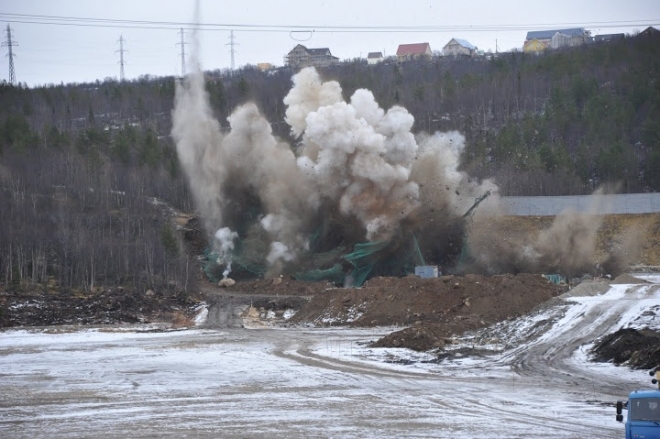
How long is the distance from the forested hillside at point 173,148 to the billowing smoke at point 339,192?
749 centimetres

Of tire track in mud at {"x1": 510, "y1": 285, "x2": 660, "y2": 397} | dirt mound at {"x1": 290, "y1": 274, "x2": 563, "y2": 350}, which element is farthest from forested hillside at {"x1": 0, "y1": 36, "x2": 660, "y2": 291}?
tire track in mud at {"x1": 510, "y1": 285, "x2": 660, "y2": 397}

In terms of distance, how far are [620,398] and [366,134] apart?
41.5 metres

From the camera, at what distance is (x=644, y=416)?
19.1m

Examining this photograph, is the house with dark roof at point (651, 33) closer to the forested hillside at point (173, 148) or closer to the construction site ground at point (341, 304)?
the forested hillside at point (173, 148)

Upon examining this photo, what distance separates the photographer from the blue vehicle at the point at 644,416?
1878 cm

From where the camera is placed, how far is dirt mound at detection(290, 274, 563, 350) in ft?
164

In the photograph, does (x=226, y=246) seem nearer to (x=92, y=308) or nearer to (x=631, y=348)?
(x=92, y=308)

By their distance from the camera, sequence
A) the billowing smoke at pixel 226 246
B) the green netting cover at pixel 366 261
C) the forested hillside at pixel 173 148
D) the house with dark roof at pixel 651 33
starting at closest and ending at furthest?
1. the green netting cover at pixel 366 261
2. the forested hillside at pixel 173 148
3. the billowing smoke at pixel 226 246
4. the house with dark roof at pixel 651 33

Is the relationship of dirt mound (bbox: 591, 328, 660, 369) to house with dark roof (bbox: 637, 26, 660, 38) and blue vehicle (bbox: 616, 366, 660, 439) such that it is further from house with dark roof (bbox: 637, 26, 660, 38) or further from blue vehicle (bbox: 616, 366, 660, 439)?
house with dark roof (bbox: 637, 26, 660, 38)

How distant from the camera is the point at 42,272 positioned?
7062 cm

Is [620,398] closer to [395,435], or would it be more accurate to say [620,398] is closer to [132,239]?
[395,435]

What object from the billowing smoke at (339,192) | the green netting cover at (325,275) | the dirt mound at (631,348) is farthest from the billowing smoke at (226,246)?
the dirt mound at (631,348)

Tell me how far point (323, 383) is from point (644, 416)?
15991 millimetres

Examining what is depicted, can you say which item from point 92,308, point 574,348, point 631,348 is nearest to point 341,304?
point 92,308
